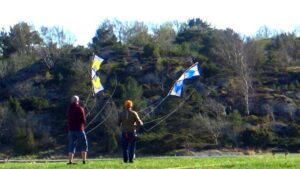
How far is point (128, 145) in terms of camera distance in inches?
818

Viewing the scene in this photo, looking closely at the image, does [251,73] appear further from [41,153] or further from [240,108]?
[41,153]

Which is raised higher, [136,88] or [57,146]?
[136,88]

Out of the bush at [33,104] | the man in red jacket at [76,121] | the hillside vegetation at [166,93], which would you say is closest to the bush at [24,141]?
the hillside vegetation at [166,93]

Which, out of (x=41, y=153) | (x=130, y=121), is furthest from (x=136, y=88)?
(x=130, y=121)

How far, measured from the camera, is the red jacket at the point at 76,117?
2023 centimetres

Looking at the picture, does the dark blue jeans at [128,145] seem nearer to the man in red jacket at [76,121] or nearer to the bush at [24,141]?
the man in red jacket at [76,121]

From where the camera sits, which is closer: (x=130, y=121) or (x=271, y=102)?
(x=130, y=121)

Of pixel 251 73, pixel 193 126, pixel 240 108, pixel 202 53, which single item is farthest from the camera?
pixel 202 53

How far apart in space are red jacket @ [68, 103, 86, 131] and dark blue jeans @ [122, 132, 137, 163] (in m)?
1.26

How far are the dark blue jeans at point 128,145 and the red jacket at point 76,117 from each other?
1261mm

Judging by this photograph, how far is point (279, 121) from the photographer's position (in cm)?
6638

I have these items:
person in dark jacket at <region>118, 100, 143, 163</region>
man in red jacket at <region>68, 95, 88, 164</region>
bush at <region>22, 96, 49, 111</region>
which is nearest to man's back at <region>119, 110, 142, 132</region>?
person in dark jacket at <region>118, 100, 143, 163</region>

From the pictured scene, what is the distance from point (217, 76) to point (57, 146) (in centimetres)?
2000

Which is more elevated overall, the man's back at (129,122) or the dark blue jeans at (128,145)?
the man's back at (129,122)
